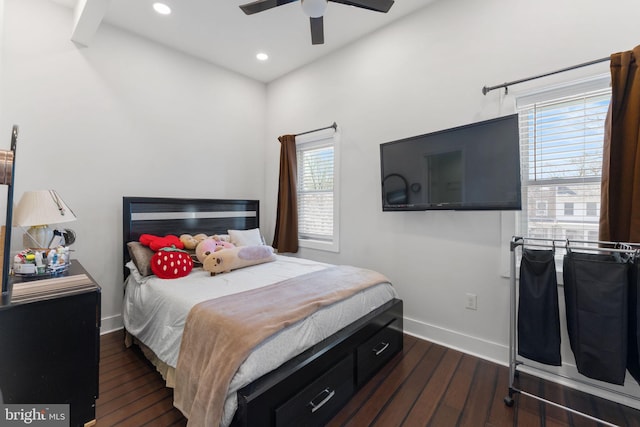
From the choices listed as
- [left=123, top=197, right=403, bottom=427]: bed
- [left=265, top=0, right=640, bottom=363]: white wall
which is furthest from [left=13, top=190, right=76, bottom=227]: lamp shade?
[left=265, top=0, right=640, bottom=363]: white wall

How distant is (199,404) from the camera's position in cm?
137

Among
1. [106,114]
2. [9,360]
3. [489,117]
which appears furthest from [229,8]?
[9,360]

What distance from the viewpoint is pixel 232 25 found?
2.92 m

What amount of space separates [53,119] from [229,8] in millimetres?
1916

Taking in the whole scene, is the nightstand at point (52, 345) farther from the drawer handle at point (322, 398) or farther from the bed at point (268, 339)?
the drawer handle at point (322, 398)

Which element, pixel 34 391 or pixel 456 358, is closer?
pixel 34 391

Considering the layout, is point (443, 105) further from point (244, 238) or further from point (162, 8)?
point (162, 8)

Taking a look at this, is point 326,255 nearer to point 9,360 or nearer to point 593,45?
point 9,360

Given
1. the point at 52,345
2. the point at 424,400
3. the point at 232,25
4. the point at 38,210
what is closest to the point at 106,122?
the point at 38,210

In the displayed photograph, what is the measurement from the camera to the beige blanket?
133 cm

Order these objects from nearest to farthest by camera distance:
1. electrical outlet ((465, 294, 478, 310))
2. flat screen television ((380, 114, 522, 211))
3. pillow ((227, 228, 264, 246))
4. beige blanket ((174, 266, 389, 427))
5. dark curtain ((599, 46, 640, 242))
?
beige blanket ((174, 266, 389, 427)), dark curtain ((599, 46, 640, 242)), flat screen television ((380, 114, 522, 211)), electrical outlet ((465, 294, 478, 310)), pillow ((227, 228, 264, 246))

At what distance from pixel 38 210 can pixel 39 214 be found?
33 millimetres

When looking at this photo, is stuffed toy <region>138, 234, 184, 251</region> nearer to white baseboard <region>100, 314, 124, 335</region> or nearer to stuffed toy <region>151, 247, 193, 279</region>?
stuffed toy <region>151, 247, 193, 279</region>

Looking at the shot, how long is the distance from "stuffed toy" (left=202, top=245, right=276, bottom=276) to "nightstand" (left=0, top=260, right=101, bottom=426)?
949 mm
